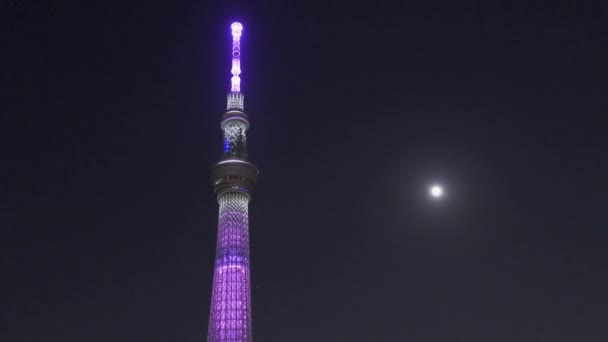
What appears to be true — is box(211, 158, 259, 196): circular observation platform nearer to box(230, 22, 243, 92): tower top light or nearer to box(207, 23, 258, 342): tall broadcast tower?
box(207, 23, 258, 342): tall broadcast tower

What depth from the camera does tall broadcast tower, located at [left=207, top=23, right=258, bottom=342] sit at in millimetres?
80000

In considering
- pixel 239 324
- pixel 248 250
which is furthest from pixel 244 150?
pixel 239 324

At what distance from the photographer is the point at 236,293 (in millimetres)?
81000

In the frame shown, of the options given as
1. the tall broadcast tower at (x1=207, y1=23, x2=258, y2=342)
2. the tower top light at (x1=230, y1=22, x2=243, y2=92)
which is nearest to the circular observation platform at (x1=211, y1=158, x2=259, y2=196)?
the tall broadcast tower at (x1=207, y1=23, x2=258, y2=342)

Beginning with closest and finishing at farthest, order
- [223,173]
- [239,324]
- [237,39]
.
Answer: [239,324], [223,173], [237,39]

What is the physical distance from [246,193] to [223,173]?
10.1ft

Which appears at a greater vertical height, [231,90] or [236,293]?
[231,90]

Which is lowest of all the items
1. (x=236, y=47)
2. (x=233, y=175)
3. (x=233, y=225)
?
(x=233, y=225)

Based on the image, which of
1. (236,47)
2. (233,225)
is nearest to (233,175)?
(233,225)

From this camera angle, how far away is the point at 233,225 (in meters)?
84.4

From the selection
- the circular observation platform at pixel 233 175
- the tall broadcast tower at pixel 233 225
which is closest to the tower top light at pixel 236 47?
the tall broadcast tower at pixel 233 225

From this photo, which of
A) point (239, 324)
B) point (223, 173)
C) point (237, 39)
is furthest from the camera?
point (237, 39)

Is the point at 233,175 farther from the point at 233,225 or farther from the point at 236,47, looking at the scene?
the point at 236,47

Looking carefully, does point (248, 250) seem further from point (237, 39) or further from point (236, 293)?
point (237, 39)
